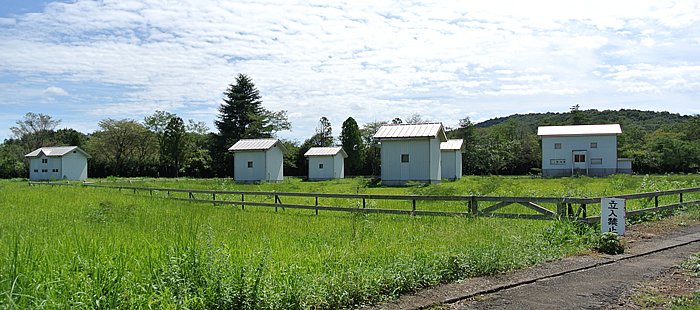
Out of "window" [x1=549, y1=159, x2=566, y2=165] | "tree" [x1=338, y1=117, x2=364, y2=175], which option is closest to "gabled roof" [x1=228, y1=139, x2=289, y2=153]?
"tree" [x1=338, y1=117, x2=364, y2=175]

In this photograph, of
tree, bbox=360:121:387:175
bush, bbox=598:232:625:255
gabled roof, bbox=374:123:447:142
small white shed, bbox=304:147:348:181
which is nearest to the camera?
bush, bbox=598:232:625:255

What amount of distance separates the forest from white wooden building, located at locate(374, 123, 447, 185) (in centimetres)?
2692

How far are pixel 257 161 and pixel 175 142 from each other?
63.8 ft

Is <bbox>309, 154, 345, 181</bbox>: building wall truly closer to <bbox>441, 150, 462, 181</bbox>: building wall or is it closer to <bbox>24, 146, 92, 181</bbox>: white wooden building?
<bbox>441, 150, 462, 181</bbox>: building wall

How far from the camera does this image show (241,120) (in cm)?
6462

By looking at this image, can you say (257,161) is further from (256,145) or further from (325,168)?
(325,168)

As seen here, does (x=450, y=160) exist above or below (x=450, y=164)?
above

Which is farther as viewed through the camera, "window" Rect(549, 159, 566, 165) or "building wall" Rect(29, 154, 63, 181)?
"building wall" Rect(29, 154, 63, 181)

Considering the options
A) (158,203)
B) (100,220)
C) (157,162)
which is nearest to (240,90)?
(157,162)

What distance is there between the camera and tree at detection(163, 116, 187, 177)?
51.8 meters

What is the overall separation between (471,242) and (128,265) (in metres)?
5.47

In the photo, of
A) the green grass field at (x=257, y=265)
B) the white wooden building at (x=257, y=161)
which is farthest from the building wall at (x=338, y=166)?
the green grass field at (x=257, y=265)

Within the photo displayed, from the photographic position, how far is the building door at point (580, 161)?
41188 millimetres

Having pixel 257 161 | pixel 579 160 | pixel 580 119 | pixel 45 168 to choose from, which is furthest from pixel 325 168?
pixel 580 119
